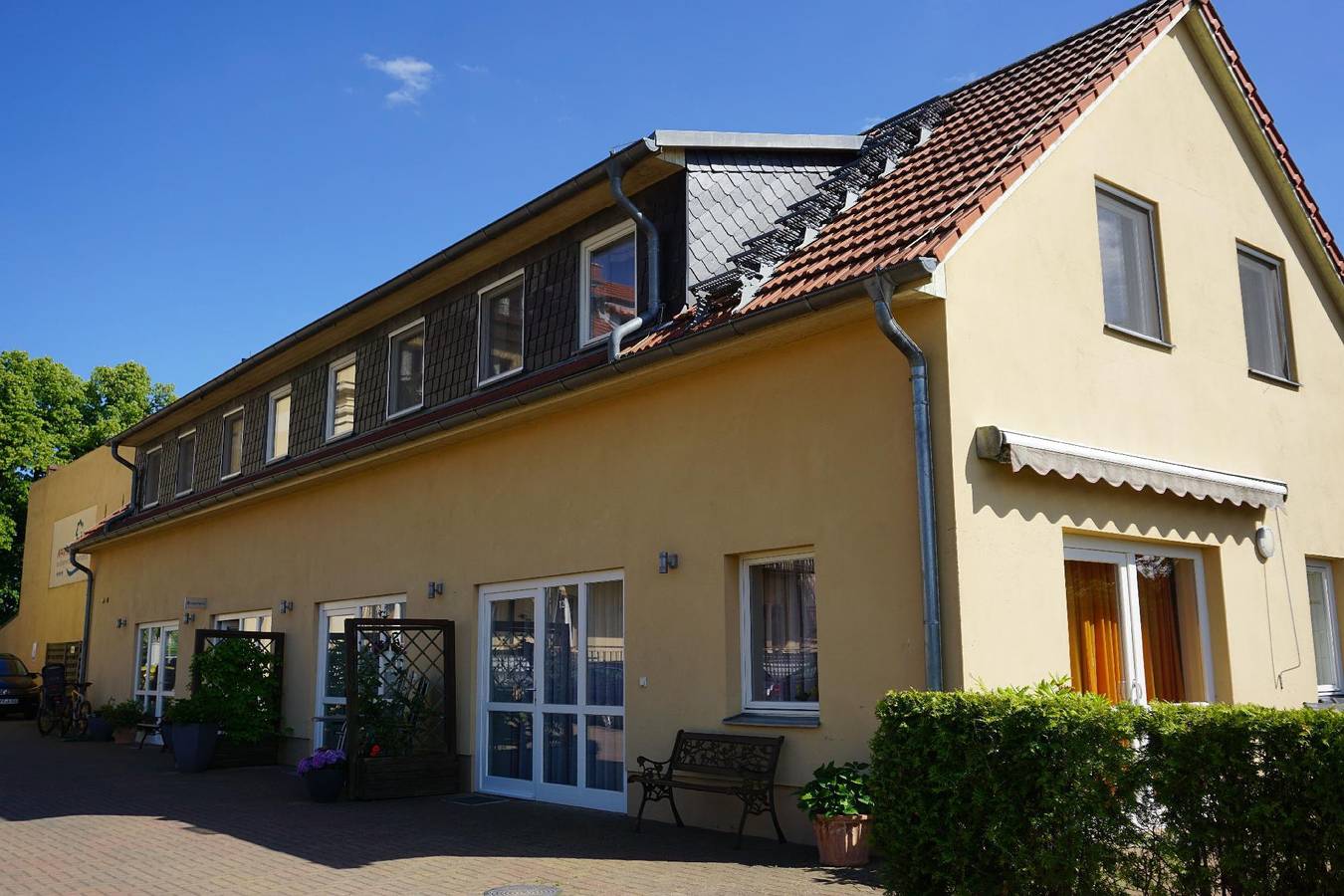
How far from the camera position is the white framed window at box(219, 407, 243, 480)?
20938mm

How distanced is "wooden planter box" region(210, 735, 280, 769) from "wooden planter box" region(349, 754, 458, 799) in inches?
191

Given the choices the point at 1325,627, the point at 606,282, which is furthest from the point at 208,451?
the point at 1325,627

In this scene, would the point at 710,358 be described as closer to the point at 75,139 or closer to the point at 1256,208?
the point at 1256,208

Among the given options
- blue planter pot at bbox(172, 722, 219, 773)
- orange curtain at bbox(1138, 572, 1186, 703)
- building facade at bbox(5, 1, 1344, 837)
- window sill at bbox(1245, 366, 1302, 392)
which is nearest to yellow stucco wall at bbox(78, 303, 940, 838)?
building facade at bbox(5, 1, 1344, 837)

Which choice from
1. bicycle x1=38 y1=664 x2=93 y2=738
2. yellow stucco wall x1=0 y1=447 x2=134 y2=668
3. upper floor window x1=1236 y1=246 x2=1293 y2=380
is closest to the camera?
upper floor window x1=1236 y1=246 x2=1293 y2=380

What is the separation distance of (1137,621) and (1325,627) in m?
3.29

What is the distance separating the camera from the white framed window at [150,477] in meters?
25.0

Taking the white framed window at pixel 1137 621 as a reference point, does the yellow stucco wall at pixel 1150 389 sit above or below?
above

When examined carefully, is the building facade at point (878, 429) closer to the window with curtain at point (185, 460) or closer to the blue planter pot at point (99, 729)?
the window with curtain at point (185, 460)

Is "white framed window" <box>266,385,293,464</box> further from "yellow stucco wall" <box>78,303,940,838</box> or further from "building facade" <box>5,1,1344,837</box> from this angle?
"building facade" <box>5,1,1344,837</box>

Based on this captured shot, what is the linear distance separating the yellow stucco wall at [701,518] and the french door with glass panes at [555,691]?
223 millimetres

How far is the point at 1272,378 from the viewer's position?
11.4 meters

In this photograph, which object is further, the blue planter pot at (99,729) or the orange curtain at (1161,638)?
the blue planter pot at (99,729)

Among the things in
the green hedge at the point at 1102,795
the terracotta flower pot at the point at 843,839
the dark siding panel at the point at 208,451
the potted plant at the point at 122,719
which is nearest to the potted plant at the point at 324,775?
the terracotta flower pot at the point at 843,839
